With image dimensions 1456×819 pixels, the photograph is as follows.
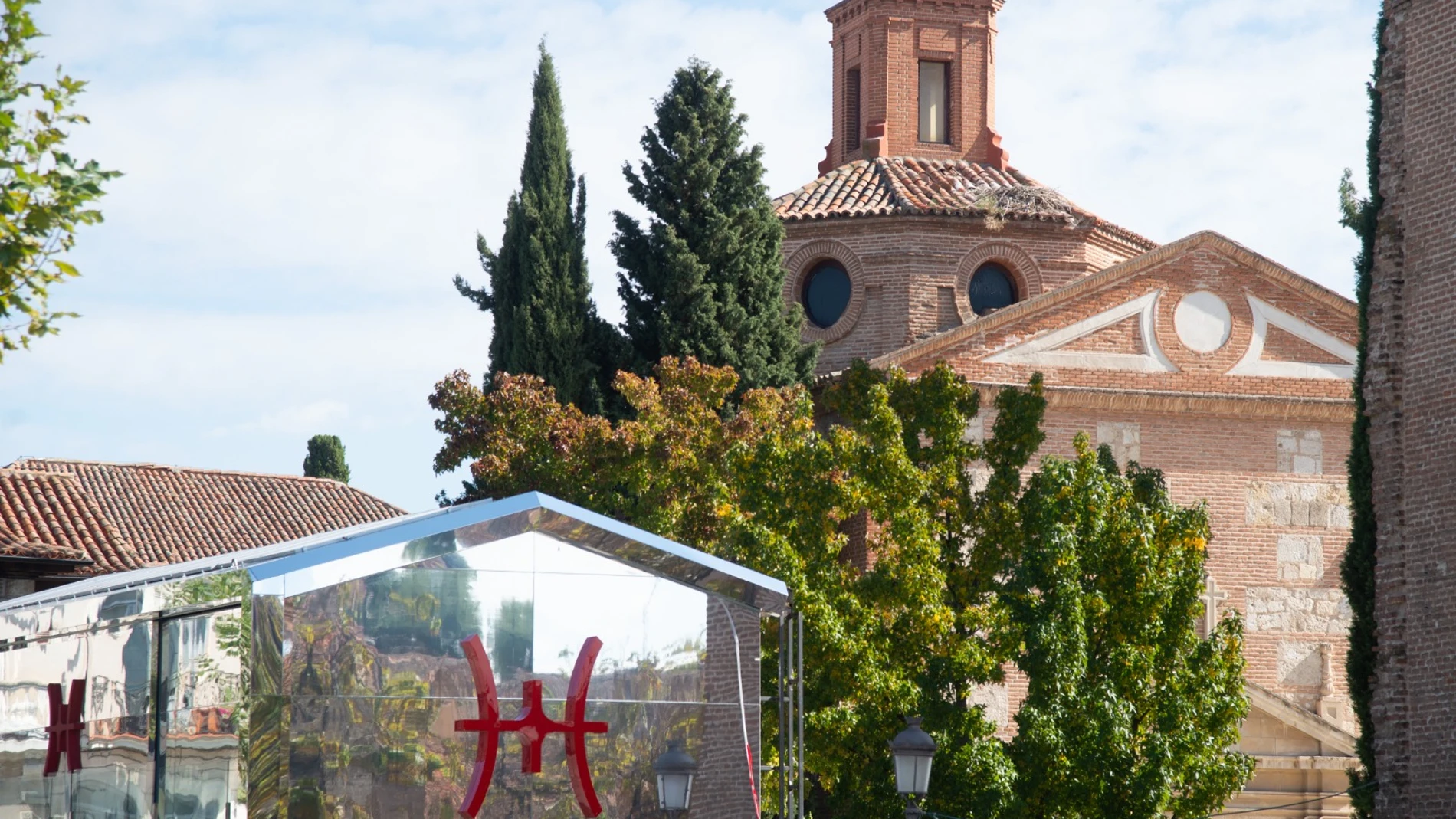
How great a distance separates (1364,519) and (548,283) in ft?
35.8

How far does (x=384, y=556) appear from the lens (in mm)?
10648

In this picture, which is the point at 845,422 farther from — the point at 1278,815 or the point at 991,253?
the point at 1278,815

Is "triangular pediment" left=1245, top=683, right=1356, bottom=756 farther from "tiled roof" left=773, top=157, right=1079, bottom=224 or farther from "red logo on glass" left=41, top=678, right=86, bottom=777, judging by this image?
"red logo on glass" left=41, top=678, right=86, bottom=777

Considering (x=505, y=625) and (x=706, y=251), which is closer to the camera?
(x=505, y=625)

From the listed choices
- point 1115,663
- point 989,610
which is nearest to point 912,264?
point 989,610

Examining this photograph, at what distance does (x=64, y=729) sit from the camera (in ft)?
38.4

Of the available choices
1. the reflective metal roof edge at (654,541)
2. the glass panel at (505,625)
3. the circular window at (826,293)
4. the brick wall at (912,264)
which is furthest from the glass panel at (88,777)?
the circular window at (826,293)

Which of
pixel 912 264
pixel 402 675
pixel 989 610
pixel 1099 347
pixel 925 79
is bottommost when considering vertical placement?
pixel 402 675

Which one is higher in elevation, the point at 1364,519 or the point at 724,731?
the point at 1364,519

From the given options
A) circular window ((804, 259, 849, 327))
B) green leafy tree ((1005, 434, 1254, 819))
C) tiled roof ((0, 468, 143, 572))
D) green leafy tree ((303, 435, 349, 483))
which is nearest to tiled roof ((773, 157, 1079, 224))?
circular window ((804, 259, 849, 327))

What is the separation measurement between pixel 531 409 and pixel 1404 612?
923 centimetres

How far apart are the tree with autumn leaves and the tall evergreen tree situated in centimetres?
492

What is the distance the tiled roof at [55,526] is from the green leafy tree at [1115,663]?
14.6m

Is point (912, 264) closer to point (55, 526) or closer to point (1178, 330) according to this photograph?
point (1178, 330)
